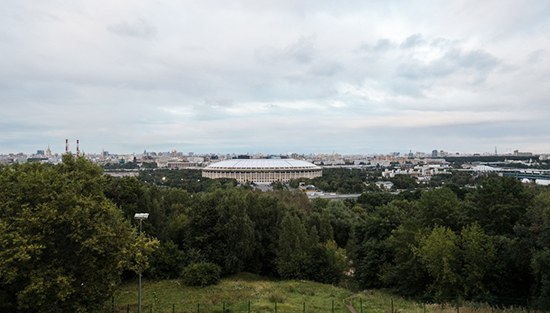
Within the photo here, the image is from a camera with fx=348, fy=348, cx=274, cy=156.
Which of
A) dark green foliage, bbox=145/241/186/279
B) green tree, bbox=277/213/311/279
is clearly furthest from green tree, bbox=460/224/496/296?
dark green foliage, bbox=145/241/186/279

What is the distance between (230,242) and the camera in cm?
2675

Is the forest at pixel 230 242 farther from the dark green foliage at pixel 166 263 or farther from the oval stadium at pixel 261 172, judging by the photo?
the oval stadium at pixel 261 172

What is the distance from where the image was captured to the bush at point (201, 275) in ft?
74.9

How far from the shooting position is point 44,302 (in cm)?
1230

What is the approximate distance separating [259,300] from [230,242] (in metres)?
9.17

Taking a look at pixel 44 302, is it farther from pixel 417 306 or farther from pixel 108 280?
pixel 417 306

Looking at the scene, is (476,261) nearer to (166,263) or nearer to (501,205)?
(501,205)

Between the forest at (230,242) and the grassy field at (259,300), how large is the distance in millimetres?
1669

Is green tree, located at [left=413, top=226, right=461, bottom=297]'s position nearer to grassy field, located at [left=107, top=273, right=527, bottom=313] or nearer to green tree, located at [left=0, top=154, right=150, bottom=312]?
grassy field, located at [left=107, top=273, right=527, bottom=313]

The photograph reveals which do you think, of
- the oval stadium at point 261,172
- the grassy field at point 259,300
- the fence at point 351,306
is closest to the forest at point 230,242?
the fence at point 351,306

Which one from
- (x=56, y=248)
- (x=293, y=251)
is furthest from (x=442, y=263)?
(x=56, y=248)

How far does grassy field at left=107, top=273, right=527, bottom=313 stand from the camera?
1630 cm

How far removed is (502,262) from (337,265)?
36.1 feet

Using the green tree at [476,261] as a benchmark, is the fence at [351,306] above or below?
below
